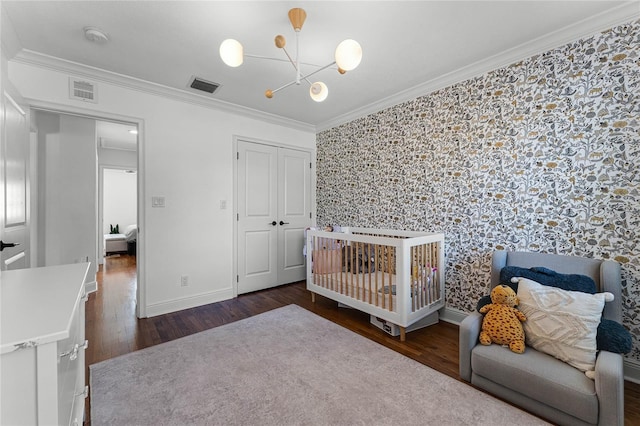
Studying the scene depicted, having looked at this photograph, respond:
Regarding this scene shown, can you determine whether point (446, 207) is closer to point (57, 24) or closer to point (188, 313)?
point (188, 313)

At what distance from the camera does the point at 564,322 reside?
1.58 m

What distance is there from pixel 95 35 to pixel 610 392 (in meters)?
3.77

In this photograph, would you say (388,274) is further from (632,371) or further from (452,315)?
(632,371)

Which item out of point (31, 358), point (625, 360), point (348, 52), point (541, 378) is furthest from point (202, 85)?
point (625, 360)

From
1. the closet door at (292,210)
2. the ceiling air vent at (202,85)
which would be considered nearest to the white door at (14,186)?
the ceiling air vent at (202,85)

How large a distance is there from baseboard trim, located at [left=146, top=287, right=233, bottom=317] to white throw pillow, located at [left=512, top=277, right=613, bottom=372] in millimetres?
3039

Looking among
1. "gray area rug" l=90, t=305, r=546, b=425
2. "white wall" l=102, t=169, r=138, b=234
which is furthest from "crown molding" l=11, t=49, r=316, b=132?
"white wall" l=102, t=169, r=138, b=234

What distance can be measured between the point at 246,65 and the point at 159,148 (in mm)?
1324

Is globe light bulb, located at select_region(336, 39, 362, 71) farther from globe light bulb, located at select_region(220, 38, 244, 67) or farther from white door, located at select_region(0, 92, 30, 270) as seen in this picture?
white door, located at select_region(0, 92, 30, 270)

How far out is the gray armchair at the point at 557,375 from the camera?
1311mm

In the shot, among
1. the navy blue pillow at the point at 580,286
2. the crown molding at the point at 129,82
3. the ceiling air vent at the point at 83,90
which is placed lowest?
the navy blue pillow at the point at 580,286

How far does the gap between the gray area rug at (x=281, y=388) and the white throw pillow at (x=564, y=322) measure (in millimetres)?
419

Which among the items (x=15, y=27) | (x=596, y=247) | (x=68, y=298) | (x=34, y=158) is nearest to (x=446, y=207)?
(x=596, y=247)

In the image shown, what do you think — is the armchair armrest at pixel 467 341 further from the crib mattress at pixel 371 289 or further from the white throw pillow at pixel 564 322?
the crib mattress at pixel 371 289
